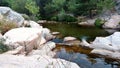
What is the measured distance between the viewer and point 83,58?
15695mm

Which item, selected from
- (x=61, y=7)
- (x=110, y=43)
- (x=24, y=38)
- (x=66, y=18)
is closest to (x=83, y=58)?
(x=110, y=43)

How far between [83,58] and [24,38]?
438cm

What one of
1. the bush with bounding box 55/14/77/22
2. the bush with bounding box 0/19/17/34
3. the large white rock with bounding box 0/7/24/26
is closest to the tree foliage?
the bush with bounding box 55/14/77/22

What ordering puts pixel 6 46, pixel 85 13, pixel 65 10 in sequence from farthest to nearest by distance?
pixel 65 10
pixel 85 13
pixel 6 46

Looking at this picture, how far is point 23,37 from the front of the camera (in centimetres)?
1647

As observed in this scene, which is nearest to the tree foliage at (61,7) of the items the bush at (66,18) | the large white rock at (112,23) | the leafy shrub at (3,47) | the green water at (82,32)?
the bush at (66,18)

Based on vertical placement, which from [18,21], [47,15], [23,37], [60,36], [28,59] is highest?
[28,59]

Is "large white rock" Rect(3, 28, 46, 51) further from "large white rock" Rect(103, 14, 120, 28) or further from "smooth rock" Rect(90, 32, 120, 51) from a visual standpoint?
"large white rock" Rect(103, 14, 120, 28)

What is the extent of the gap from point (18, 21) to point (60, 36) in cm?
475

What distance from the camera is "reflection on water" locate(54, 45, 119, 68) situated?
14.2 meters

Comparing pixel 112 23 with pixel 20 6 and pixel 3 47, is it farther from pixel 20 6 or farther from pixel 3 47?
pixel 3 47

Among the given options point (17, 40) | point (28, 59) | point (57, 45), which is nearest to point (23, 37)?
point (17, 40)

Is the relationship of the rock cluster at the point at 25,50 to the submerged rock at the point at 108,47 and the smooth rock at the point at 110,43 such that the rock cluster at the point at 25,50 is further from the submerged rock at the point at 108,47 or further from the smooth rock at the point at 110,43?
the smooth rock at the point at 110,43

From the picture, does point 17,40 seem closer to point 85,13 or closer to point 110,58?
point 110,58
